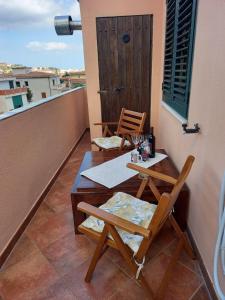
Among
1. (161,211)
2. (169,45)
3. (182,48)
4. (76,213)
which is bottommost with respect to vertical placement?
(76,213)

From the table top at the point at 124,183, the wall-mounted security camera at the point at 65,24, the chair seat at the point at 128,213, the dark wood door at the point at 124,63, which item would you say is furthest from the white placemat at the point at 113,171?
the wall-mounted security camera at the point at 65,24

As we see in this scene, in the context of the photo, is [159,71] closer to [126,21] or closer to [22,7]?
[126,21]

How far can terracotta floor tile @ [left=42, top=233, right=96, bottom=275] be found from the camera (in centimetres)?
136

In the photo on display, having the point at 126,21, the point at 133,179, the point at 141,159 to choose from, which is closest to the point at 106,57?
the point at 126,21

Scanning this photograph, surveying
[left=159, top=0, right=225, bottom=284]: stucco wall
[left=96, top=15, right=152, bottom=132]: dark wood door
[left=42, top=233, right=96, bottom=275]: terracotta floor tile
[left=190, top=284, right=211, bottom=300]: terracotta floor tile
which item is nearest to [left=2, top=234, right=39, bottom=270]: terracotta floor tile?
[left=42, top=233, right=96, bottom=275]: terracotta floor tile

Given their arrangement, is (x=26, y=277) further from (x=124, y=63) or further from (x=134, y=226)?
(x=124, y=63)

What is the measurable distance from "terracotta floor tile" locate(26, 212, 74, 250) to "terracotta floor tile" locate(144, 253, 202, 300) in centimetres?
74

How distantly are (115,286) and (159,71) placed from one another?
8.95ft

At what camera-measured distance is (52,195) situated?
2.19 metres

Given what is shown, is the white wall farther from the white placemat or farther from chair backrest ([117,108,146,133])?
the white placemat

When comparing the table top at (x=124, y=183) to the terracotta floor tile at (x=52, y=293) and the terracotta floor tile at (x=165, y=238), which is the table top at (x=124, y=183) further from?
the terracotta floor tile at (x=52, y=293)

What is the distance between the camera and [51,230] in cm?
168

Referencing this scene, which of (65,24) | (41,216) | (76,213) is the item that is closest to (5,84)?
(65,24)

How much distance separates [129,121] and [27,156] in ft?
4.73
